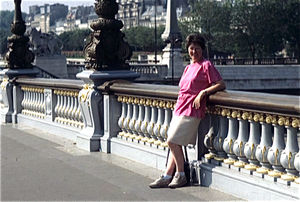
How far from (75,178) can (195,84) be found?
6.57 feet

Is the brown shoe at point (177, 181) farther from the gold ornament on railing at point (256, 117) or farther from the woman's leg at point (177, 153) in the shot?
the gold ornament on railing at point (256, 117)

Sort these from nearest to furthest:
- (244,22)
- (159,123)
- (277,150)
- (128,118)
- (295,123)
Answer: (295,123), (277,150), (159,123), (128,118), (244,22)

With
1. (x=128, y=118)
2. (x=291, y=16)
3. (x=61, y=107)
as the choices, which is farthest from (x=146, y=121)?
(x=291, y=16)

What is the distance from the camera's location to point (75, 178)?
827 cm

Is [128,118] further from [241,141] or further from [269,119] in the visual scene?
[269,119]

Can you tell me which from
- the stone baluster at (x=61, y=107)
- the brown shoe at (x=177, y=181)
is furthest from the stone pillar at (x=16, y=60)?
the brown shoe at (x=177, y=181)

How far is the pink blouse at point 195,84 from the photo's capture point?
7.21 metres

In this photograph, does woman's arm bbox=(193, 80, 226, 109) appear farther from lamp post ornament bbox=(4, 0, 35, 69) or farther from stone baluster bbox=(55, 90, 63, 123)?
lamp post ornament bbox=(4, 0, 35, 69)

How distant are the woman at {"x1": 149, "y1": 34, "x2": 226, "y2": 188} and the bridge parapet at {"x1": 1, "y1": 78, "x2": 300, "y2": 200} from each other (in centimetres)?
17

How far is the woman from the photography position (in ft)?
23.7

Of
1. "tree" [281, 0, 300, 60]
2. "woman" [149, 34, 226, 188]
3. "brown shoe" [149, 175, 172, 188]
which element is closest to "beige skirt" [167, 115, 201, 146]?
"woman" [149, 34, 226, 188]

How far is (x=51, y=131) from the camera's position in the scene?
1303 centimetres

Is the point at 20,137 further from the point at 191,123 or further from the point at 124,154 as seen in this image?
the point at 191,123

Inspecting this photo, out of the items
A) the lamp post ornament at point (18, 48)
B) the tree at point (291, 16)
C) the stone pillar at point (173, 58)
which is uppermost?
the tree at point (291, 16)
